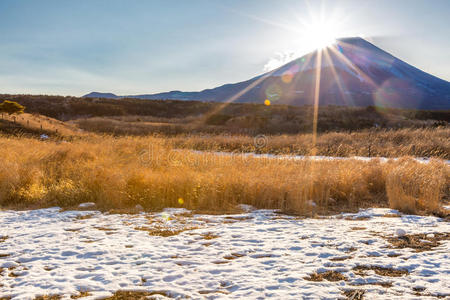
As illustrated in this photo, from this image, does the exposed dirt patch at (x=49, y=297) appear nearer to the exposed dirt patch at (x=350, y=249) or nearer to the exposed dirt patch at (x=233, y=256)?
the exposed dirt patch at (x=233, y=256)

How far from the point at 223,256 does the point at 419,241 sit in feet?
9.77

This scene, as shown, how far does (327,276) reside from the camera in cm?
341

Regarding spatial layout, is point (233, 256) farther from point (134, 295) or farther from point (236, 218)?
point (236, 218)

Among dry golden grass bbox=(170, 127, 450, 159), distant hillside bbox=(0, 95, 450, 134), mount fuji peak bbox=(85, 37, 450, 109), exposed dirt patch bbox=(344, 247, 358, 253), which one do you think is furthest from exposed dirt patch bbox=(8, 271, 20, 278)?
mount fuji peak bbox=(85, 37, 450, 109)

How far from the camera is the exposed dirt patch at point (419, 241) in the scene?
4.34m

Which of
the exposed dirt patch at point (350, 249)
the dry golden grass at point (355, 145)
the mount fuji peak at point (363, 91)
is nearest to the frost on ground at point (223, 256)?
the exposed dirt patch at point (350, 249)

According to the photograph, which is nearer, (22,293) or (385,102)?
(22,293)

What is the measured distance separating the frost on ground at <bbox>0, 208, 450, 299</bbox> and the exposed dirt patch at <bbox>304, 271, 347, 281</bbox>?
0.04 feet

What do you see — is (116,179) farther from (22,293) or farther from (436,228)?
(436,228)

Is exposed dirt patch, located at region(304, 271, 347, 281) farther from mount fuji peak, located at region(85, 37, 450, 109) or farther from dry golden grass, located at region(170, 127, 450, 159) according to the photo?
mount fuji peak, located at region(85, 37, 450, 109)

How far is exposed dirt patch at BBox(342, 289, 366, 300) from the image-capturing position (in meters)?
2.88

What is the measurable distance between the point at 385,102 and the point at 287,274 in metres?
173

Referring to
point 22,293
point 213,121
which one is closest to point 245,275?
point 22,293

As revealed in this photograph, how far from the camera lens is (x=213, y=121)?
43031mm
